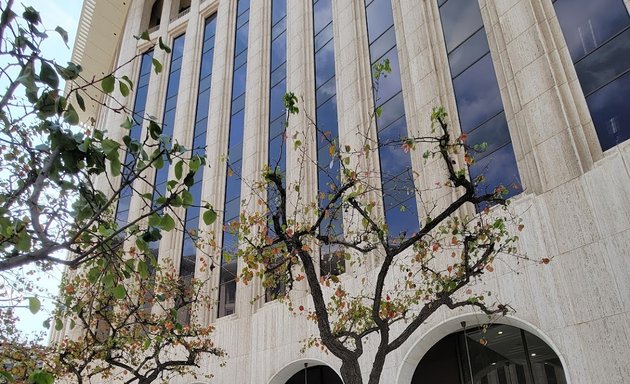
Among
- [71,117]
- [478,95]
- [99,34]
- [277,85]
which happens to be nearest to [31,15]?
[71,117]

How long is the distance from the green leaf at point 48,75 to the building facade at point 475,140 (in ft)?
15.2

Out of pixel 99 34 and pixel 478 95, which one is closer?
pixel 478 95

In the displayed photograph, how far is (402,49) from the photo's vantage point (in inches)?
641

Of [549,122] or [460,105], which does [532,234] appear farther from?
[460,105]

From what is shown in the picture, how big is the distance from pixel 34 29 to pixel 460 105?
11470mm

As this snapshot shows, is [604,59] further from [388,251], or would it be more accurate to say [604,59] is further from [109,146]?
[109,146]

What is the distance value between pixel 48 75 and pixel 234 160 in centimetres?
1830

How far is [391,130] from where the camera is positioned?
52.5ft

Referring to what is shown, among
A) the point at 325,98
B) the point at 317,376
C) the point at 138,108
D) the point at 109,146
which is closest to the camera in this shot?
the point at 109,146

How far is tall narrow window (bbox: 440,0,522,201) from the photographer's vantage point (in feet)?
42.0

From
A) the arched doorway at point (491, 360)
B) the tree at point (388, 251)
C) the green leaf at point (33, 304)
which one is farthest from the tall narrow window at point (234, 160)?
the green leaf at point (33, 304)

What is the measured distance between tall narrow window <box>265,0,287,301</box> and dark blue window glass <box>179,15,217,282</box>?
9.90 ft

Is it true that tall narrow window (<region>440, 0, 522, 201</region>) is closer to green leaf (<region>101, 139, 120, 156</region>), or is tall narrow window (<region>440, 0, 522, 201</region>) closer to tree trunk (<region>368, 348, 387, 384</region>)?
tree trunk (<region>368, 348, 387, 384</region>)

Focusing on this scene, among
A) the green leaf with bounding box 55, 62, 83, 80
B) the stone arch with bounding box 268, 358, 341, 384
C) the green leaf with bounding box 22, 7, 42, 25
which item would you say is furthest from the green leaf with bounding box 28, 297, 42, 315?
the stone arch with bounding box 268, 358, 341, 384
